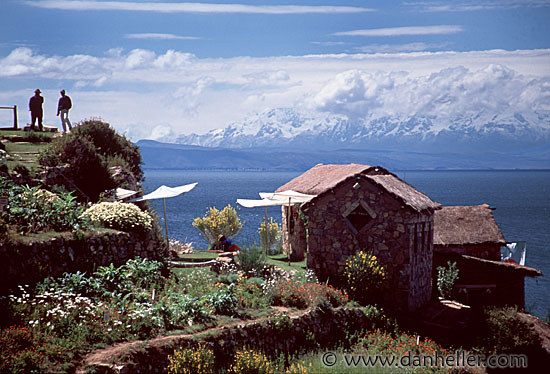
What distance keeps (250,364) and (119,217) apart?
7.82m

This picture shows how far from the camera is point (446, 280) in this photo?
22.9 meters

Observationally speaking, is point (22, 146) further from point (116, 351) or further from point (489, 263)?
point (489, 263)

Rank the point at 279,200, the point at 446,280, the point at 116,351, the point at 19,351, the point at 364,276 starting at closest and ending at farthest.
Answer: the point at 19,351
the point at 116,351
the point at 364,276
the point at 446,280
the point at 279,200

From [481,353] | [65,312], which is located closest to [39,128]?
[65,312]

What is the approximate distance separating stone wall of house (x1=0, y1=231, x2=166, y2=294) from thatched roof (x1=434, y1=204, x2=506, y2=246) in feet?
44.5

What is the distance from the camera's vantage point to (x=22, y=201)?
57.7 ft

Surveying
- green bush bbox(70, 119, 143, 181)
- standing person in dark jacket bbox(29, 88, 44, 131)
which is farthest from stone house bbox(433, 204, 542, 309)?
standing person in dark jacket bbox(29, 88, 44, 131)

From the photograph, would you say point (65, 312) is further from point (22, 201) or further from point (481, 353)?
point (481, 353)

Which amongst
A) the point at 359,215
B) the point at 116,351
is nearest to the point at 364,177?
the point at 359,215

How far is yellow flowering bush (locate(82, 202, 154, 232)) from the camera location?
61.3ft

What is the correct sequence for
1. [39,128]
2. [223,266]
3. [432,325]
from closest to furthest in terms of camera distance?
[432,325] → [223,266] → [39,128]

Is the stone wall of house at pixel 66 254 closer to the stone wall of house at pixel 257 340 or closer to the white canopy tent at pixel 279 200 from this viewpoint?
the stone wall of house at pixel 257 340

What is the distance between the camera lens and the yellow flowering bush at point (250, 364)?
45.2 ft

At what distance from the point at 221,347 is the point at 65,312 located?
4195mm
